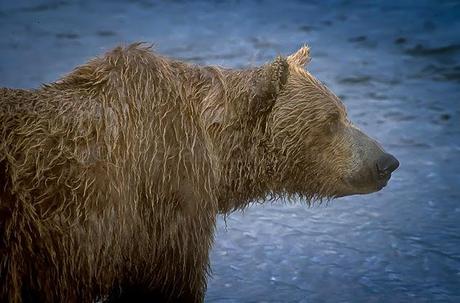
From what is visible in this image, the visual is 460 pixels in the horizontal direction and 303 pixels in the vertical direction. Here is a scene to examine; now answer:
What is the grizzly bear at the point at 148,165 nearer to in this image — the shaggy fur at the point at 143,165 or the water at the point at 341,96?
the shaggy fur at the point at 143,165

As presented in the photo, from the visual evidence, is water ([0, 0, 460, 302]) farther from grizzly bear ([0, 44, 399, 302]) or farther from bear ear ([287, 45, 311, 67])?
grizzly bear ([0, 44, 399, 302])

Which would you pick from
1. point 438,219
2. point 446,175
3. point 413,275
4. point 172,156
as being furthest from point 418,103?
point 172,156

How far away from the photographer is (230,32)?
730 cm

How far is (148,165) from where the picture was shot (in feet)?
10.4

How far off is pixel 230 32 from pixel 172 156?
4202 mm

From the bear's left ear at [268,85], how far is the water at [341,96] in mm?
234

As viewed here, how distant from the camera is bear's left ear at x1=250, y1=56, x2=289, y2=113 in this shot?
3.45 m

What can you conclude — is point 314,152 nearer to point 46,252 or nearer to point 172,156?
point 172,156

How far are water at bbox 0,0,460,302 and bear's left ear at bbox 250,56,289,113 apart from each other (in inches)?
9.2

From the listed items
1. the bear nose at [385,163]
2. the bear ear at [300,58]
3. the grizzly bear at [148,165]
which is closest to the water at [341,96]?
the bear ear at [300,58]

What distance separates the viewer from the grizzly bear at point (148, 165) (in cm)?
298

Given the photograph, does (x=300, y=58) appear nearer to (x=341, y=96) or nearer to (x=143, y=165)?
(x=143, y=165)

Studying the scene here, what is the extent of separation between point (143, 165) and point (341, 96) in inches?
121

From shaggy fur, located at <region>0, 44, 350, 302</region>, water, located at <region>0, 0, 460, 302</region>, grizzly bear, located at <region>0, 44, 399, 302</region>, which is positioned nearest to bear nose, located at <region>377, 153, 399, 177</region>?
grizzly bear, located at <region>0, 44, 399, 302</region>
